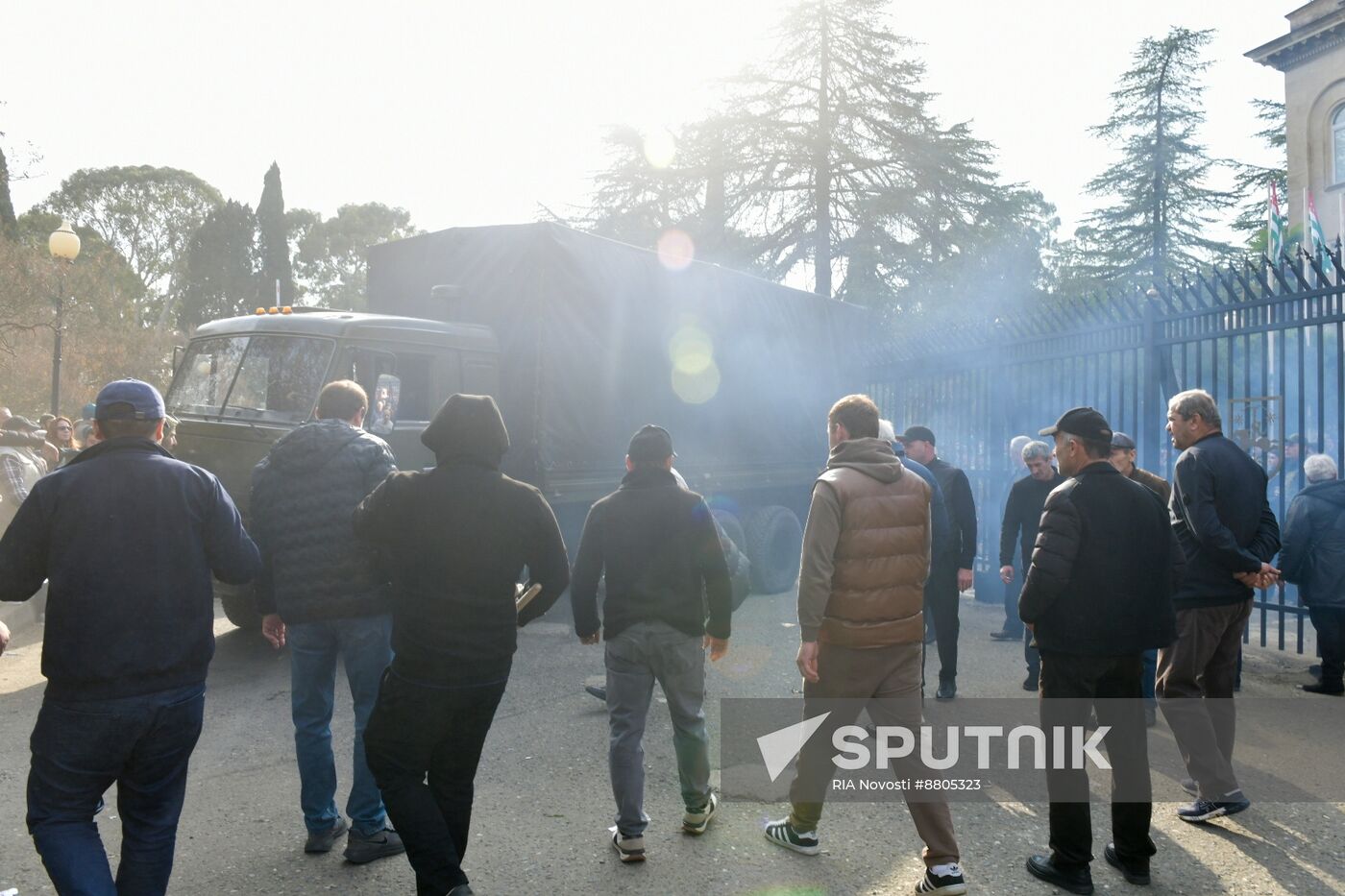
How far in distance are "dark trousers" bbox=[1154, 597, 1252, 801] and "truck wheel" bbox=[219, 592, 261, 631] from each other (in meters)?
6.24

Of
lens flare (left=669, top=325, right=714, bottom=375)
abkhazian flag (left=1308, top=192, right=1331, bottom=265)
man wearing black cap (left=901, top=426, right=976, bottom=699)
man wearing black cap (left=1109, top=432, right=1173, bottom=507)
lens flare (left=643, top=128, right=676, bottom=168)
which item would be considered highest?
lens flare (left=643, top=128, right=676, bottom=168)

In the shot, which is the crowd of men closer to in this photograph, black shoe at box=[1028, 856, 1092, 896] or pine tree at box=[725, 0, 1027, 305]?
black shoe at box=[1028, 856, 1092, 896]

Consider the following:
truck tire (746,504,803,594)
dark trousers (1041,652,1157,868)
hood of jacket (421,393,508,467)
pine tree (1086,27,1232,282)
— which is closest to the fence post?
truck tire (746,504,803,594)

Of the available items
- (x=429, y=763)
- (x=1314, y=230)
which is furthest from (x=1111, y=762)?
(x=1314, y=230)

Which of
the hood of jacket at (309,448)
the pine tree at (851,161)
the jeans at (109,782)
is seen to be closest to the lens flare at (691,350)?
the hood of jacket at (309,448)

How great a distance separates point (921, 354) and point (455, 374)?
20.6 feet

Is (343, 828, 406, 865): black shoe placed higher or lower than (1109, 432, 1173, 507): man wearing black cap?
lower

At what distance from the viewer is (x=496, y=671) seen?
3.11 metres

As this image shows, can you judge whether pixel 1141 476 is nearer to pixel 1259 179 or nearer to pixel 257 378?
pixel 257 378

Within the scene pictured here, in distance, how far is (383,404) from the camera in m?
6.55

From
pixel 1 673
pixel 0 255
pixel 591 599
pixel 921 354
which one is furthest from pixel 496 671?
pixel 0 255

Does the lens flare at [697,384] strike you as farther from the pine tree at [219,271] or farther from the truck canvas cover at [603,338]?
the pine tree at [219,271]

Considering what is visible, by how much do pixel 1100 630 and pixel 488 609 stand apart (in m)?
2.33

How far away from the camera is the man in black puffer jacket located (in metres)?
3.67
